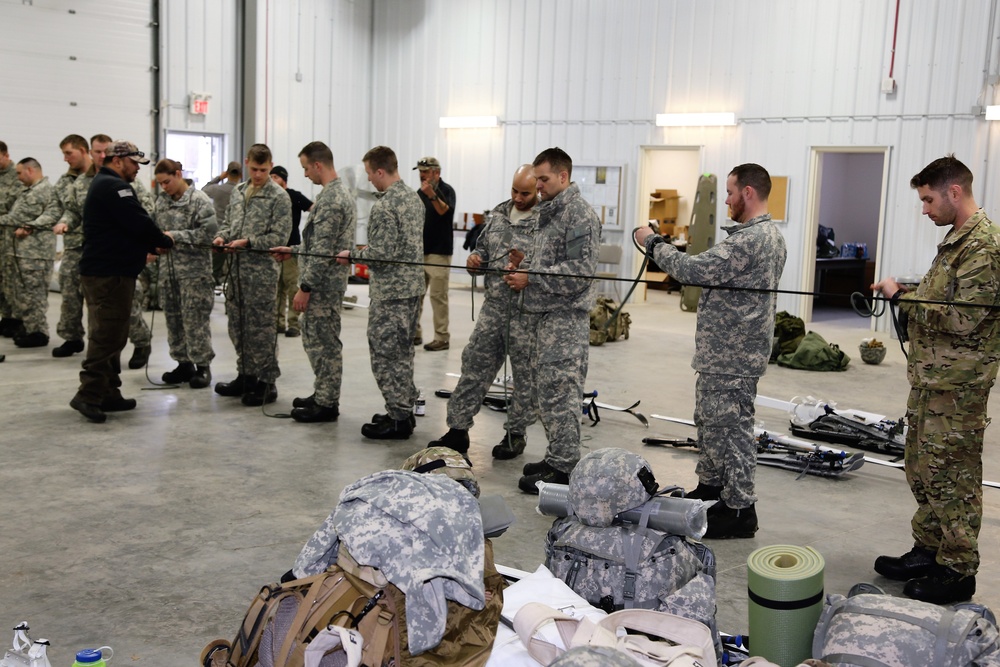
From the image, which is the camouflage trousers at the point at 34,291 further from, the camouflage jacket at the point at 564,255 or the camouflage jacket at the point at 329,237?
the camouflage jacket at the point at 564,255

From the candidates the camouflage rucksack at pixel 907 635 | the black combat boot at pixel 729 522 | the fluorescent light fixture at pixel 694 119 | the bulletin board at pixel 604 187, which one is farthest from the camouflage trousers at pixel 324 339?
the bulletin board at pixel 604 187

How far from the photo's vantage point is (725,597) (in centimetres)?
409

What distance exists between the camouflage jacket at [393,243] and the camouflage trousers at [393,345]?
0.27 feet

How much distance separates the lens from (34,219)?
934 centimetres

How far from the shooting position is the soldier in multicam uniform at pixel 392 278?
20.6ft

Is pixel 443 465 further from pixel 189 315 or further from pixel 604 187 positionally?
pixel 604 187

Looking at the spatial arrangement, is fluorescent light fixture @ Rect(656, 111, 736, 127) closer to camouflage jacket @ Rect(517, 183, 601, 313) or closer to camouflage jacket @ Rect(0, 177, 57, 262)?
camouflage jacket @ Rect(0, 177, 57, 262)

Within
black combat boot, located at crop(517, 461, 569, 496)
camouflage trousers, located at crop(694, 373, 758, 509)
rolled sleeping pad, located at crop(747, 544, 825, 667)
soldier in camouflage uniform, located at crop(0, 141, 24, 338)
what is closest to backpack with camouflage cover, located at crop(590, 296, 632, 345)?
black combat boot, located at crop(517, 461, 569, 496)

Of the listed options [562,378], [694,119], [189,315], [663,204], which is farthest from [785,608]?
[663,204]

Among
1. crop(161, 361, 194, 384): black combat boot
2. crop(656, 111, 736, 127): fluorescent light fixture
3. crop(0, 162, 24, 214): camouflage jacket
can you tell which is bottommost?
crop(161, 361, 194, 384): black combat boot

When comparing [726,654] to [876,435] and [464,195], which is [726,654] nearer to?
[876,435]

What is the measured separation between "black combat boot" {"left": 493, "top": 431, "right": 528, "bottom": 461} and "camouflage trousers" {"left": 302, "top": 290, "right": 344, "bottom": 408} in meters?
1.34

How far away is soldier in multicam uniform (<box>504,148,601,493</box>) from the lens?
17.5ft

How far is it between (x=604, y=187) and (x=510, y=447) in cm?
894
